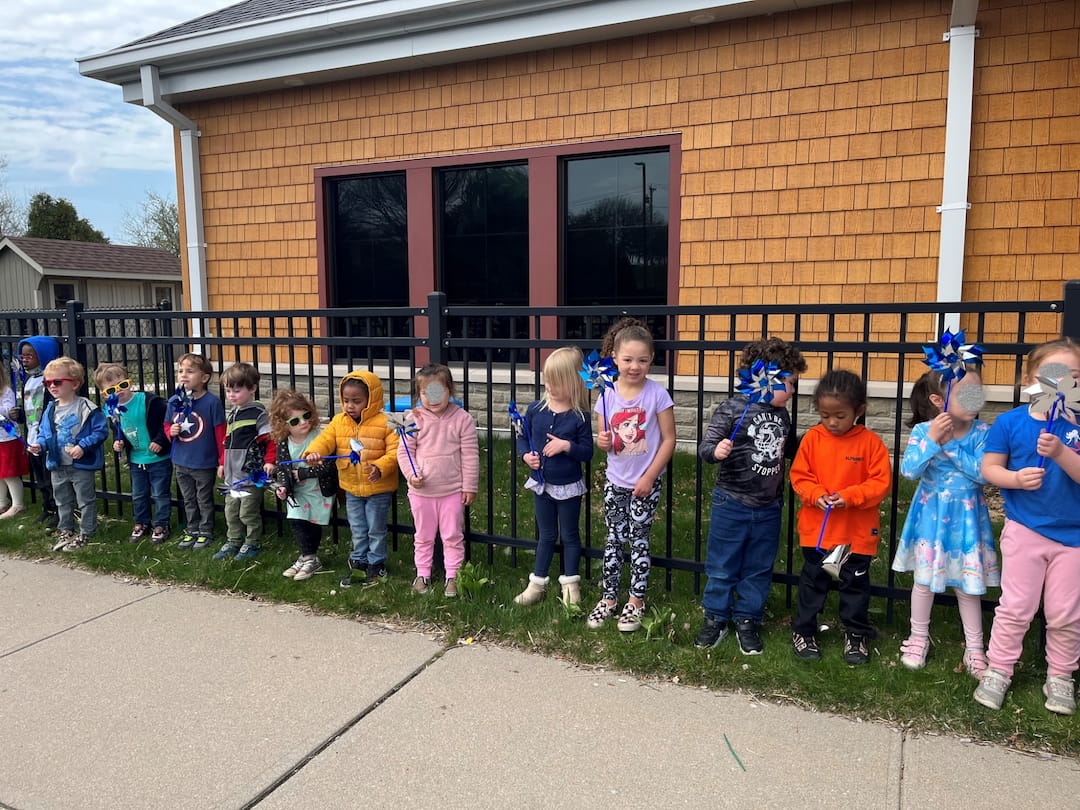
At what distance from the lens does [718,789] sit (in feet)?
8.31

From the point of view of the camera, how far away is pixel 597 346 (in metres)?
3.88

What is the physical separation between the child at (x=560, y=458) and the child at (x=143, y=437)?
8.46 ft

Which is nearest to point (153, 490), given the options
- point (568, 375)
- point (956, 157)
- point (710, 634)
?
point (568, 375)

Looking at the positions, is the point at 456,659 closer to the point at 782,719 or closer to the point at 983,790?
the point at 782,719

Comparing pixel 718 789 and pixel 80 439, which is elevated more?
pixel 80 439

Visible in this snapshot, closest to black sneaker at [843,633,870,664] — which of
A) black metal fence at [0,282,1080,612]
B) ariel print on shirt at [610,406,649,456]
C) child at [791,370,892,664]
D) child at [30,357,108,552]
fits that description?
child at [791,370,892,664]

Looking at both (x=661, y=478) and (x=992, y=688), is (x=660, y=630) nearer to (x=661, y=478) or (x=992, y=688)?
(x=661, y=478)

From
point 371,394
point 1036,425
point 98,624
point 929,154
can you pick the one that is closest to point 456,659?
point 371,394

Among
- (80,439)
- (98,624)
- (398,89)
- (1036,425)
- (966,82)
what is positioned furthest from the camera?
(398,89)

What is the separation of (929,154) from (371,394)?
4859 millimetres

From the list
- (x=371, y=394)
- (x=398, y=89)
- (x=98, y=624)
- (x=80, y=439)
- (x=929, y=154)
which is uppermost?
(x=398, y=89)

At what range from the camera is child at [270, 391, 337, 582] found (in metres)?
4.45

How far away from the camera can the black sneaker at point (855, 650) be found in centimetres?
325

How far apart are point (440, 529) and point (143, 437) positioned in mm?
2197
